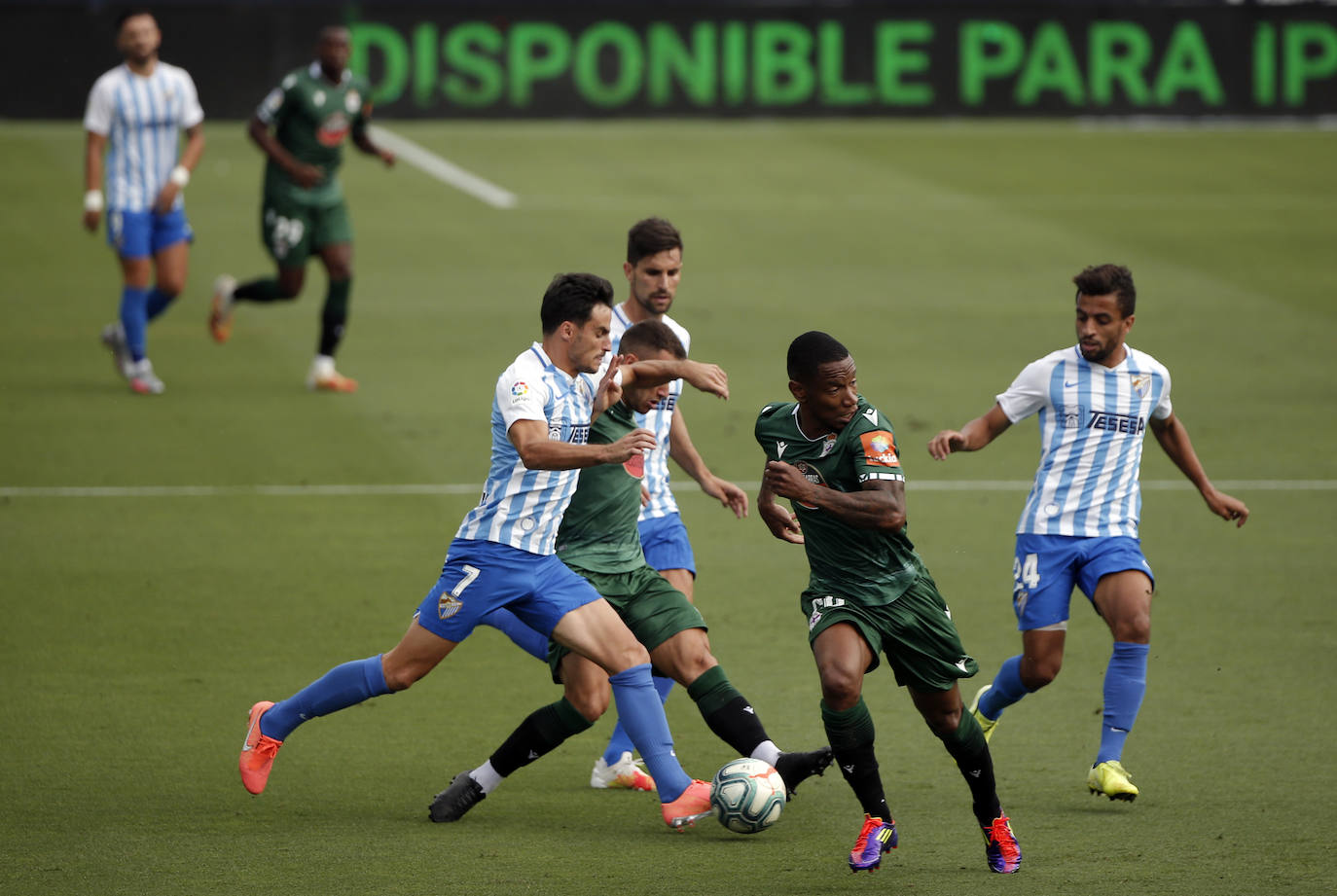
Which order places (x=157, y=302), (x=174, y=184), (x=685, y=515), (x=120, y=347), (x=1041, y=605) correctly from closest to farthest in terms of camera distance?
(x=1041, y=605) < (x=685, y=515) < (x=174, y=184) < (x=157, y=302) < (x=120, y=347)

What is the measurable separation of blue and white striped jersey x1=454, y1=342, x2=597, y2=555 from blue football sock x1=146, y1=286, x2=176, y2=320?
823 cm

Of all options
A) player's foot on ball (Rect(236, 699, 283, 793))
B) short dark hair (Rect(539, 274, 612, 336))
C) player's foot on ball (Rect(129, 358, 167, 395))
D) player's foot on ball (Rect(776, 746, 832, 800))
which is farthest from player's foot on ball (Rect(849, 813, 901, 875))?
player's foot on ball (Rect(129, 358, 167, 395))

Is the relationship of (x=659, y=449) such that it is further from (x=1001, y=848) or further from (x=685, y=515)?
(x=685, y=515)

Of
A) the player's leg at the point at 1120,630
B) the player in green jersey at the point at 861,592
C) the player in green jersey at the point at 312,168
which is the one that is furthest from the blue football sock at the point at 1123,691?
the player in green jersey at the point at 312,168

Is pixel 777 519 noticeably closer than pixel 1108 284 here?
Yes

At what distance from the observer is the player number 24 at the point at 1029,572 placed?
7.05 m

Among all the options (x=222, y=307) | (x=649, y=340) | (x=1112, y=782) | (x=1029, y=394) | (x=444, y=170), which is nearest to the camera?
(x=1112, y=782)

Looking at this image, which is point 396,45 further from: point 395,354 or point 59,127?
point 395,354

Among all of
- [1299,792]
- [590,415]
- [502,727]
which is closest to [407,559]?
[502,727]

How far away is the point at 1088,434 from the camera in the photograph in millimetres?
7164

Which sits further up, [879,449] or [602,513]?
[879,449]

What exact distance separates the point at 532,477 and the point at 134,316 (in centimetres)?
828

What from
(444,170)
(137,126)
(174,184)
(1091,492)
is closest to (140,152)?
(137,126)

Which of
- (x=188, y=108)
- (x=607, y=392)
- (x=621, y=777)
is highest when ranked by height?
(x=188, y=108)
